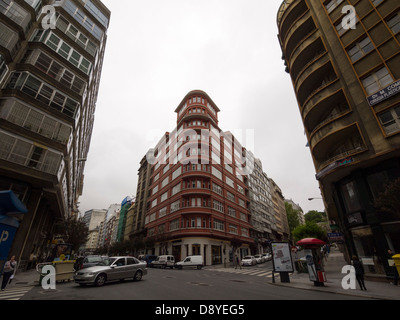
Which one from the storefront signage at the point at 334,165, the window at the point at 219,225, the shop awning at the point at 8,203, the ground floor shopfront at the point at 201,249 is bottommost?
the ground floor shopfront at the point at 201,249

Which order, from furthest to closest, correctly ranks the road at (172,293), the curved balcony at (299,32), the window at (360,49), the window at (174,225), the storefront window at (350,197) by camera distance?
1. the window at (174,225)
2. the curved balcony at (299,32)
3. the window at (360,49)
4. the storefront window at (350,197)
5. the road at (172,293)

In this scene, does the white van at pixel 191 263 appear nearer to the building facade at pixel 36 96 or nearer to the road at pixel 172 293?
the building facade at pixel 36 96

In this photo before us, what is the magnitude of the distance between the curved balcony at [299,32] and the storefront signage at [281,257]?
2253 centimetres

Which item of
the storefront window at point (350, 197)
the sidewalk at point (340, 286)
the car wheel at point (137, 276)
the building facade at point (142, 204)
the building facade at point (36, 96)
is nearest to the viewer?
the sidewalk at point (340, 286)

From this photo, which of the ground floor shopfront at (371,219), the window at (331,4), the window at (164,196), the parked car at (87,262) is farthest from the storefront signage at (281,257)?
the window at (164,196)

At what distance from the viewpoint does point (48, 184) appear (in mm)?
17531

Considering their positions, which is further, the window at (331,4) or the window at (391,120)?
the window at (331,4)

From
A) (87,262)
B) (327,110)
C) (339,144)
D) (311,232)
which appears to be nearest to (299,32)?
(327,110)

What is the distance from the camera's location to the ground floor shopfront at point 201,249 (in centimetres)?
3628

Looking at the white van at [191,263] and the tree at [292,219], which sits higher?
the tree at [292,219]

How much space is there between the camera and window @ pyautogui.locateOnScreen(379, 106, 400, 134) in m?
14.9

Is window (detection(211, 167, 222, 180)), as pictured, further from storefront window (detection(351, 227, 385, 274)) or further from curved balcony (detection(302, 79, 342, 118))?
storefront window (detection(351, 227, 385, 274))

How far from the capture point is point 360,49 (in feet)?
59.2
